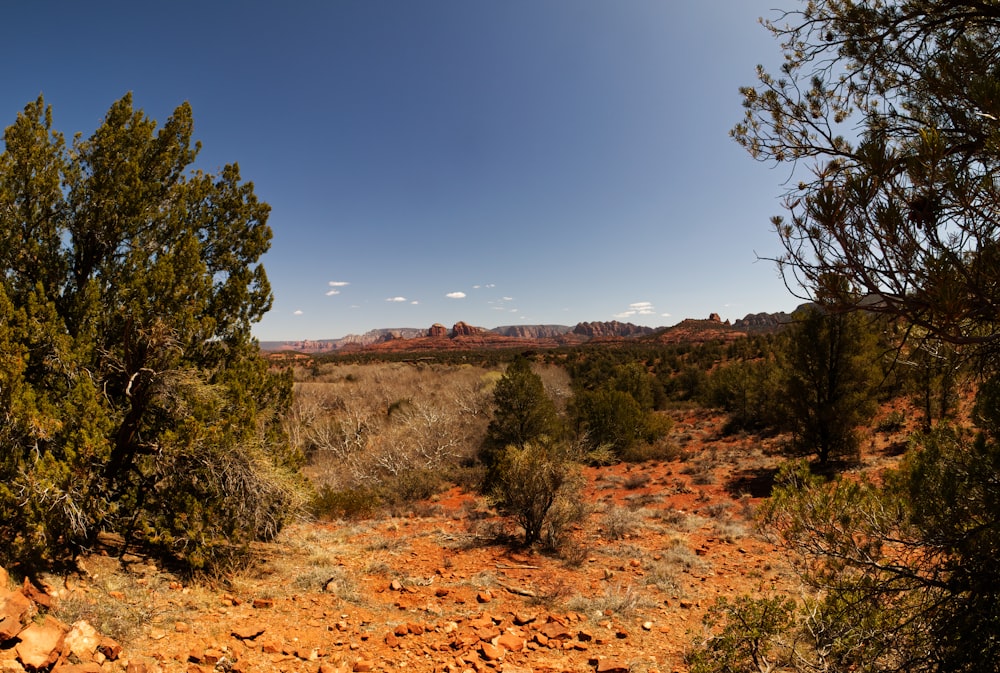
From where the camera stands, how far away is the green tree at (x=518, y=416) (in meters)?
16.0

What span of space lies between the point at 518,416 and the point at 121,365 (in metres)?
12.4

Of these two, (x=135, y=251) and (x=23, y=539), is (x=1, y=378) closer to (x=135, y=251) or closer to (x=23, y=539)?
(x=23, y=539)

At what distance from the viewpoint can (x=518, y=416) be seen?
52.7 feet

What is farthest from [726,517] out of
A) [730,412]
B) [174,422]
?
[730,412]

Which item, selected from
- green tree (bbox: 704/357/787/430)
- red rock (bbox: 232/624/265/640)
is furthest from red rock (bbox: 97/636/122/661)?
green tree (bbox: 704/357/787/430)

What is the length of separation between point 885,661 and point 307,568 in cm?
662

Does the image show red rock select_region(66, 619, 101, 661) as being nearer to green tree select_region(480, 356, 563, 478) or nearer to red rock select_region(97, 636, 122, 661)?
red rock select_region(97, 636, 122, 661)

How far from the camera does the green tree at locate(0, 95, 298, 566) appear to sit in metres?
4.39

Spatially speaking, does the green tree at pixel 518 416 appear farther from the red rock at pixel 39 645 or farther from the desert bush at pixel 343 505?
the red rock at pixel 39 645

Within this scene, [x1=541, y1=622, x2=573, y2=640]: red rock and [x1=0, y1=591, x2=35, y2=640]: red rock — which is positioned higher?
[x1=0, y1=591, x2=35, y2=640]: red rock

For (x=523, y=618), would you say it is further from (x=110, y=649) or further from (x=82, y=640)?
(x=82, y=640)

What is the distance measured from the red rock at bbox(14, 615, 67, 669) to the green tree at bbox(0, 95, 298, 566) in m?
1.48

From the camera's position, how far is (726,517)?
1031 cm

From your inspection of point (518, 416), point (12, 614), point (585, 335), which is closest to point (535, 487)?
point (12, 614)
